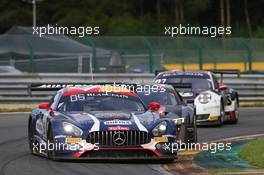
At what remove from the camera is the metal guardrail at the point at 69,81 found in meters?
30.9

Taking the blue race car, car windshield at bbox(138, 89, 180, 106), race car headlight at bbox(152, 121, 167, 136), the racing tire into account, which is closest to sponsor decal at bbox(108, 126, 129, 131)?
the blue race car

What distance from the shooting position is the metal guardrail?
30.9m

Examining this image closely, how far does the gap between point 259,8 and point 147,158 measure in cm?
6801

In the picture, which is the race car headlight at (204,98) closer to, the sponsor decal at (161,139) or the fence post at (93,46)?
the sponsor decal at (161,139)

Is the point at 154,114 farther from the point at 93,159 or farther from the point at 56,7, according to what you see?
the point at 56,7

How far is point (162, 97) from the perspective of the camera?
61.2 feet

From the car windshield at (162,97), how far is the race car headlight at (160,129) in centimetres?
358

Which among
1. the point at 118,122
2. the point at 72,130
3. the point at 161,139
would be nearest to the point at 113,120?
the point at 118,122

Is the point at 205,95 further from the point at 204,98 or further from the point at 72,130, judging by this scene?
the point at 72,130

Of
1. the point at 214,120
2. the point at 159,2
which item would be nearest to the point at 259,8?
the point at 159,2

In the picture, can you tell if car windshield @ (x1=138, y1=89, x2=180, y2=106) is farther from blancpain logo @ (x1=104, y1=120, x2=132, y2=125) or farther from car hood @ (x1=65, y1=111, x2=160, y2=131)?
blancpain logo @ (x1=104, y1=120, x2=132, y2=125)

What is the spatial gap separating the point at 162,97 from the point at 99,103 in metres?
3.65

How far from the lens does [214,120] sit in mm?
22281

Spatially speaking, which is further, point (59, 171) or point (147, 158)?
point (147, 158)
